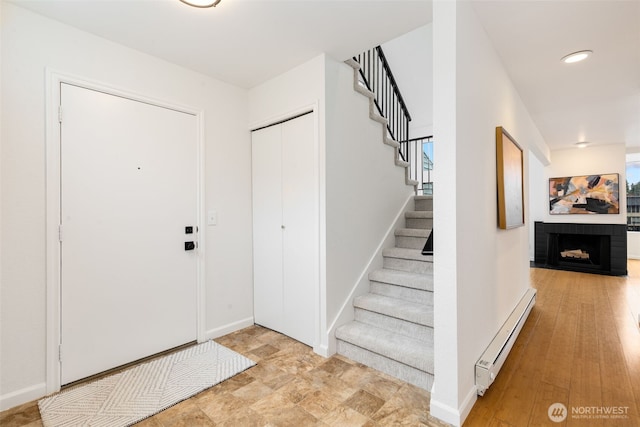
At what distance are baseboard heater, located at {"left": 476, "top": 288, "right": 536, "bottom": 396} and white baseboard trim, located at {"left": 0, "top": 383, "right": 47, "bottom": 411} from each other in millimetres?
2841

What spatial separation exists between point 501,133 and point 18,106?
3377mm

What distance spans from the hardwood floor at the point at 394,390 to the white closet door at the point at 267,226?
245 mm

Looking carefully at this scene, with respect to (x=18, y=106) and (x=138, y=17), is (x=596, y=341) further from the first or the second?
(x=18, y=106)

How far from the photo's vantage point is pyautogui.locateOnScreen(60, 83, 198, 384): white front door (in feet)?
6.98

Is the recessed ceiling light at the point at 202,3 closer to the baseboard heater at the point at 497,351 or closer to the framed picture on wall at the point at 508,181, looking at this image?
the framed picture on wall at the point at 508,181

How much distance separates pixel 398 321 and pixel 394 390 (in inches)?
21.3

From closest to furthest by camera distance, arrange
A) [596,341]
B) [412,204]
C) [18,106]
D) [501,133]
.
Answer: [18,106]
[501,133]
[596,341]
[412,204]

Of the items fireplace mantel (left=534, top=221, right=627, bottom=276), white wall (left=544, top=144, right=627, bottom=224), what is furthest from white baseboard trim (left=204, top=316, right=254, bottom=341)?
white wall (left=544, top=144, right=627, bottom=224)

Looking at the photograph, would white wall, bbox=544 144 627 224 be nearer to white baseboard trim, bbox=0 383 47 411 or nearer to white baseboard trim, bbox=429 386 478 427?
white baseboard trim, bbox=429 386 478 427

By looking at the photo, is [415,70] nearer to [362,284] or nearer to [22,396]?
[362,284]

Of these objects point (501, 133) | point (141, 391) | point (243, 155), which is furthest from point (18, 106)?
point (501, 133)

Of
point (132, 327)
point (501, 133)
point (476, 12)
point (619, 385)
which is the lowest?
point (619, 385)

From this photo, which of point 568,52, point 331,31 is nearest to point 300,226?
point 331,31

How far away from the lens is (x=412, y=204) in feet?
12.3
